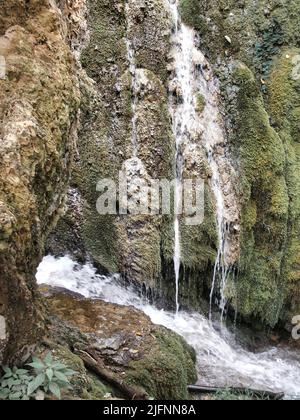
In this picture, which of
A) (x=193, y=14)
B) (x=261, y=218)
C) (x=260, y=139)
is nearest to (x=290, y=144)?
(x=260, y=139)

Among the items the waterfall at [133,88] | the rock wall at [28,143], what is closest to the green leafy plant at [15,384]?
the rock wall at [28,143]

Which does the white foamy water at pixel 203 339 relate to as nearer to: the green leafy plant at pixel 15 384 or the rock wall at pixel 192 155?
the rock wall at pixel 192 155

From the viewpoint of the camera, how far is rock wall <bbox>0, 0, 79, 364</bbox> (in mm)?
3041

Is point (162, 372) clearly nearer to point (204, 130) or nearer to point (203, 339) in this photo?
point (203, 339)

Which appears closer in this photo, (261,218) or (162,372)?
(162,372)

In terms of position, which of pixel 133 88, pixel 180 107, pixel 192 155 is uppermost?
pixel 133 88

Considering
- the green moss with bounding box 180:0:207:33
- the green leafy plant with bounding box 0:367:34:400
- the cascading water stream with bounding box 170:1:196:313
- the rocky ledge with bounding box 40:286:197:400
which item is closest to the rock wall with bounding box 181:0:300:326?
the green moss with bounding box 180:0:207:33

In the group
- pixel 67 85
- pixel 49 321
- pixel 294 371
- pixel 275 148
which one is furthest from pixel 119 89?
pixel 294 371

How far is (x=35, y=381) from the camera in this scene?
2.92 m

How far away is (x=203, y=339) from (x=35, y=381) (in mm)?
3932

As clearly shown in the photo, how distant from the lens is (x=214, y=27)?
817 cm

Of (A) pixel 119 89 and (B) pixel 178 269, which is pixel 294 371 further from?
(A) pixel 119 89

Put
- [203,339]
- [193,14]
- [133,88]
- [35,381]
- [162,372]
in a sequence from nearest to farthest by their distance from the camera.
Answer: [35,381] → [162,372] → [203,339] → [133,88] → [193,14]
